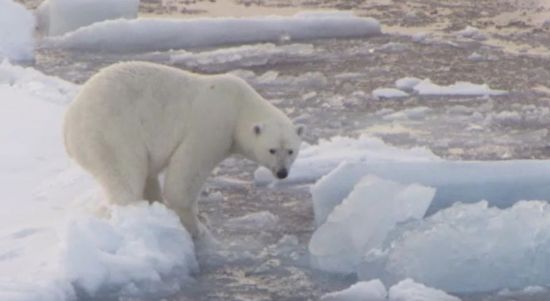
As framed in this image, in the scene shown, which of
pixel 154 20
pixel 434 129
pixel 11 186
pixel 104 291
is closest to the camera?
pixel 104 291

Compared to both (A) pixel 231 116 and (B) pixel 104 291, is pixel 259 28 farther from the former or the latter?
(B) pixel 104 291

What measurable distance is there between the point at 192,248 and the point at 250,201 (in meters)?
1.04

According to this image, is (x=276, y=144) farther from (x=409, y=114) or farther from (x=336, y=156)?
(x=409, y=114)

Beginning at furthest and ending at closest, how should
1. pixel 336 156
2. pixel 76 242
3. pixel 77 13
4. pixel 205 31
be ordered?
pixel 77 13 < pixel 205 31 < pixel 336 156 < pixel 76 242

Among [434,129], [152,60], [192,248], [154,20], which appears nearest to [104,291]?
[192,248]

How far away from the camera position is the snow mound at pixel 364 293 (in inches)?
212

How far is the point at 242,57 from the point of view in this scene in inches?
457

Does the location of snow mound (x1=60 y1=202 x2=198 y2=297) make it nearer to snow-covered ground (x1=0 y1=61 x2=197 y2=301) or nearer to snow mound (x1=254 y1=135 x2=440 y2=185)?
snow-covered ground (x1=0 y1=61 x2=197 y2=301)

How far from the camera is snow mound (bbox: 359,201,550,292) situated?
562cm

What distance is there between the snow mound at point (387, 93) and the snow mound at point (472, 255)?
4.07m

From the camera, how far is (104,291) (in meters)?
5.38

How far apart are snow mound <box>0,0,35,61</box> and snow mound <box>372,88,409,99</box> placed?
9.69ft

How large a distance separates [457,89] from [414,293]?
15.6ft

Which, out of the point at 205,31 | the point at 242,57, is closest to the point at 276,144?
the point at 242,57
